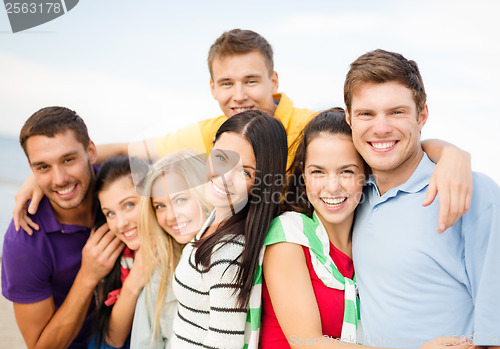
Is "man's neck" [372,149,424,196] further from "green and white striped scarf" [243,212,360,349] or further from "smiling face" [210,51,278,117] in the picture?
"smiling face" [210,51,278,117]

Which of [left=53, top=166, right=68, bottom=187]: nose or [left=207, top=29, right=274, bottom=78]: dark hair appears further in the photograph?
[left=207, top=29, right=274, bottom=78]: dark hair

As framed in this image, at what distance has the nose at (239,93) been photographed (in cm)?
348

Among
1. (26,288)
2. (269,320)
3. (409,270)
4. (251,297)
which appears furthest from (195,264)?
(26,288)

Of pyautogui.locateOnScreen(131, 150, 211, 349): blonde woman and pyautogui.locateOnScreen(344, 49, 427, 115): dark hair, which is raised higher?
pyautogui.locateOnScreen(344, 49, 427, 115): dark hair

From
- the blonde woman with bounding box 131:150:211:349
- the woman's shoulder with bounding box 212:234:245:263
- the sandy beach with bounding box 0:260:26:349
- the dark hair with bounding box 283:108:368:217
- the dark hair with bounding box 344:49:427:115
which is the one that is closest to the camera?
the woman's shoulder with bounding box 212:234:245:263

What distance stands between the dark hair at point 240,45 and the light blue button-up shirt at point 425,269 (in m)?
1.91

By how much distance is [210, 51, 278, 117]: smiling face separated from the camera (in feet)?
11.6

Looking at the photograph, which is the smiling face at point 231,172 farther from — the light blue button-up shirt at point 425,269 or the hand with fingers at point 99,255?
the hand with fingers at point 99,255

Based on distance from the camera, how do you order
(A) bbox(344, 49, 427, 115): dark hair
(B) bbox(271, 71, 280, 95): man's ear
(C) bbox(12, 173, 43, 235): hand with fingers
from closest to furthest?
(A) bbox(344, 49, 427, 115): dark hair → (C) bbox(12, 173, 43, 235): hand with fingers → (B) bbox(271, 71, 280, 95): man's ear

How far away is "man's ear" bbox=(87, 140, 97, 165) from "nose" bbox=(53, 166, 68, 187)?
0.84 feet

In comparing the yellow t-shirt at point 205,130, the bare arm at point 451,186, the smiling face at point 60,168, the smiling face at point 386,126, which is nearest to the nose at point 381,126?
→ the smiling face at point 386,126

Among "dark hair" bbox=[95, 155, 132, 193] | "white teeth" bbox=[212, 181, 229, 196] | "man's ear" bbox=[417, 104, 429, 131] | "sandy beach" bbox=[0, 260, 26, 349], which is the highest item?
"man's ear" bbox=[417, 104, 429, 131]

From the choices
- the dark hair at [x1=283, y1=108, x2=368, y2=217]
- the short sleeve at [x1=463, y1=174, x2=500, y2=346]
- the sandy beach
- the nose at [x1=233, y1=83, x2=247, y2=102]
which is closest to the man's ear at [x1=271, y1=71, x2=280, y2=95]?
the nose at [x1=233, y1=83, x2=247, y2=102]

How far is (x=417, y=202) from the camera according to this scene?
2143 mm
